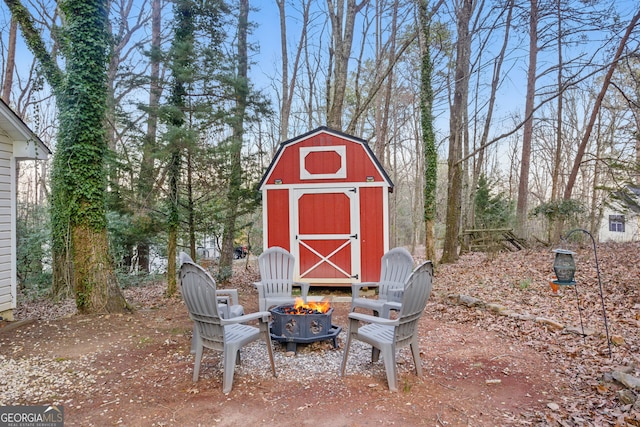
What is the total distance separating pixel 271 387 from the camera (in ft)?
9.57

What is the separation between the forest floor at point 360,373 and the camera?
248 centimetres

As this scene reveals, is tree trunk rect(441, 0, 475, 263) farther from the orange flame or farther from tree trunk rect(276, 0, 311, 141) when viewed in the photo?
the orange flame

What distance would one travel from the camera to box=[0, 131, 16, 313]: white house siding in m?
5.32

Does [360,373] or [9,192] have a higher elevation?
[9,192]

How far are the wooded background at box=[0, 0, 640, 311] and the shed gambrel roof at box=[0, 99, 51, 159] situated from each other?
405 mm

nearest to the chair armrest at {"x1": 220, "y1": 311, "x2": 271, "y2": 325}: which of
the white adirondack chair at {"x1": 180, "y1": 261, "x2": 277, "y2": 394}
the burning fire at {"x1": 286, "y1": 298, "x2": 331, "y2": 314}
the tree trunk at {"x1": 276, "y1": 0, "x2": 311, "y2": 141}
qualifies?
the white adirondack chair at {"x1": 180, "y1": 261, "x2": 277, "y2": 394}

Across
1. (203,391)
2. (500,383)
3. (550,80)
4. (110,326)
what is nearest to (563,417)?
(500,383)

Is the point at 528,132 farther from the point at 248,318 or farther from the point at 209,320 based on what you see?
the point at 209,320

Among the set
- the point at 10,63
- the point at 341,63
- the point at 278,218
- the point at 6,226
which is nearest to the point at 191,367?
the point at 278,218

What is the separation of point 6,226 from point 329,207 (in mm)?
5135

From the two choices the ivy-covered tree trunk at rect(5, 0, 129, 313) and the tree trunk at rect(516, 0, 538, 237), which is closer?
the ivy-covered tree trunk at rect(5, 0, 129, 313)

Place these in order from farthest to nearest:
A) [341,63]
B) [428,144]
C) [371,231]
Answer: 1. [341,63]
2. [428,144]
3. [371,231]

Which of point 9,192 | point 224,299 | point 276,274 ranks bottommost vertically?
point 224,299

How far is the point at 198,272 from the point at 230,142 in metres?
4.78
